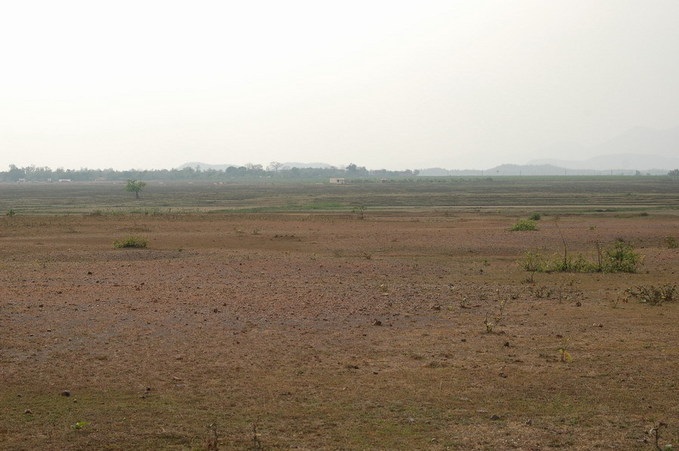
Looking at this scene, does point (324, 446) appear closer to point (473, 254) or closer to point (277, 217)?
point (473, 254)

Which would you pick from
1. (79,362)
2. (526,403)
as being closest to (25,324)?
(79,362)

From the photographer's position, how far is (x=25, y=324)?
47.2 ft

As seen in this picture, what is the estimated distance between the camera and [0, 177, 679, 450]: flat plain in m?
8.80

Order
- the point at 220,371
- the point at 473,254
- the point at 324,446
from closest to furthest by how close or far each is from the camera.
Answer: the point at 324,446 < the point at 220,371 < the point at 473,254

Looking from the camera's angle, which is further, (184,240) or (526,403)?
(184,240)

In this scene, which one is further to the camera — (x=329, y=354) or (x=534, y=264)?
(x=534, y=264)

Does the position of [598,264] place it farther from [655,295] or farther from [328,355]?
[328,355]

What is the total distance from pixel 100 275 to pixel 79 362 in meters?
10.2

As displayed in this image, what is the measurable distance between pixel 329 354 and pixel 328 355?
0.07 meters

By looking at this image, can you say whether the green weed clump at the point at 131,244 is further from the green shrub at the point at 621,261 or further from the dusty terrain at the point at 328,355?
the green shrub at the point at 621,261

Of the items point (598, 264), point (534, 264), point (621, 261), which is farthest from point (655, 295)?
point (534, 264)

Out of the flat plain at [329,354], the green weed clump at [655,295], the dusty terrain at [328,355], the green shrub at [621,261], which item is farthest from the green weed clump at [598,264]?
the green weed clump at [655,295]

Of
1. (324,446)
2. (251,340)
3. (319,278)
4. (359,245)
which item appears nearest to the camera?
(324,446)

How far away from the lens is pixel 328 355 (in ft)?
40.8
